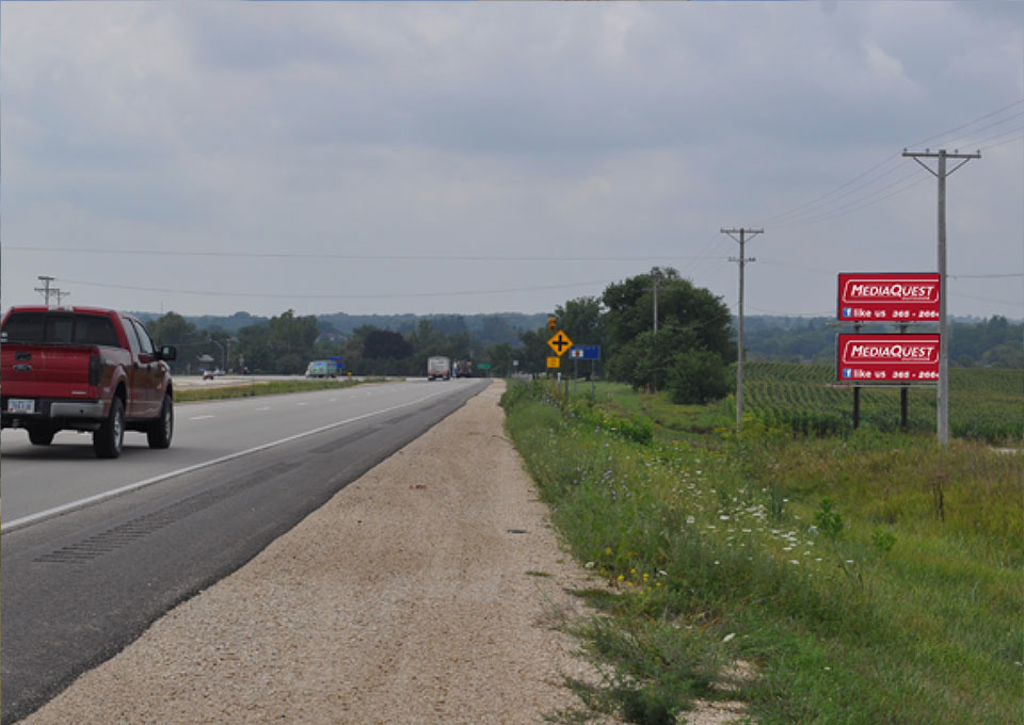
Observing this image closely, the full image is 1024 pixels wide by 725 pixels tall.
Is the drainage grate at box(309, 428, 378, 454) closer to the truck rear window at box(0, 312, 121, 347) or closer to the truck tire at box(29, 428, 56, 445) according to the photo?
the truck rear window at box(0, 312, 121, 347)

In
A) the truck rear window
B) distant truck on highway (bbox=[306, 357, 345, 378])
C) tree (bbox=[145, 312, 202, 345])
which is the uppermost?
tree (bbox=[145, 312, 202, 345])

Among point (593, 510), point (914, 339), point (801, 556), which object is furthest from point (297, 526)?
point (914, 339)

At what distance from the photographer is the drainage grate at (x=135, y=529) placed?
9.45 m

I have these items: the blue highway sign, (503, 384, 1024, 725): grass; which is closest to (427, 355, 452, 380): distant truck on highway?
the blue highway sign

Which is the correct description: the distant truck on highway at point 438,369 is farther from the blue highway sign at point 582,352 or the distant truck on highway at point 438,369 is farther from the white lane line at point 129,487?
the white lane line at point 129,487

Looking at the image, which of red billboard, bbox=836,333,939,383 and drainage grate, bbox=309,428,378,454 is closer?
drainage grate, bbox=309,428,378,454

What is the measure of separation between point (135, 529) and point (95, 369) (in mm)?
7376

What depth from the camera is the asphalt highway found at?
→ 6672 mm

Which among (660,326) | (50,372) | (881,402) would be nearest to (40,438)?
(50,372)

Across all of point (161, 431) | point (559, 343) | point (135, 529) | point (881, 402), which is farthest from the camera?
point (881, 402)

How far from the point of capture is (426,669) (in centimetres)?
609

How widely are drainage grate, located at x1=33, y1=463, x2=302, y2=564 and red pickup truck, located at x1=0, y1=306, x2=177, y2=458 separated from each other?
391 centimetres

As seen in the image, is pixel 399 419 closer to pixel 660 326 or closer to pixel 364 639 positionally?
pixel 364 639

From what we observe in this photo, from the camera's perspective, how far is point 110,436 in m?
18.3
